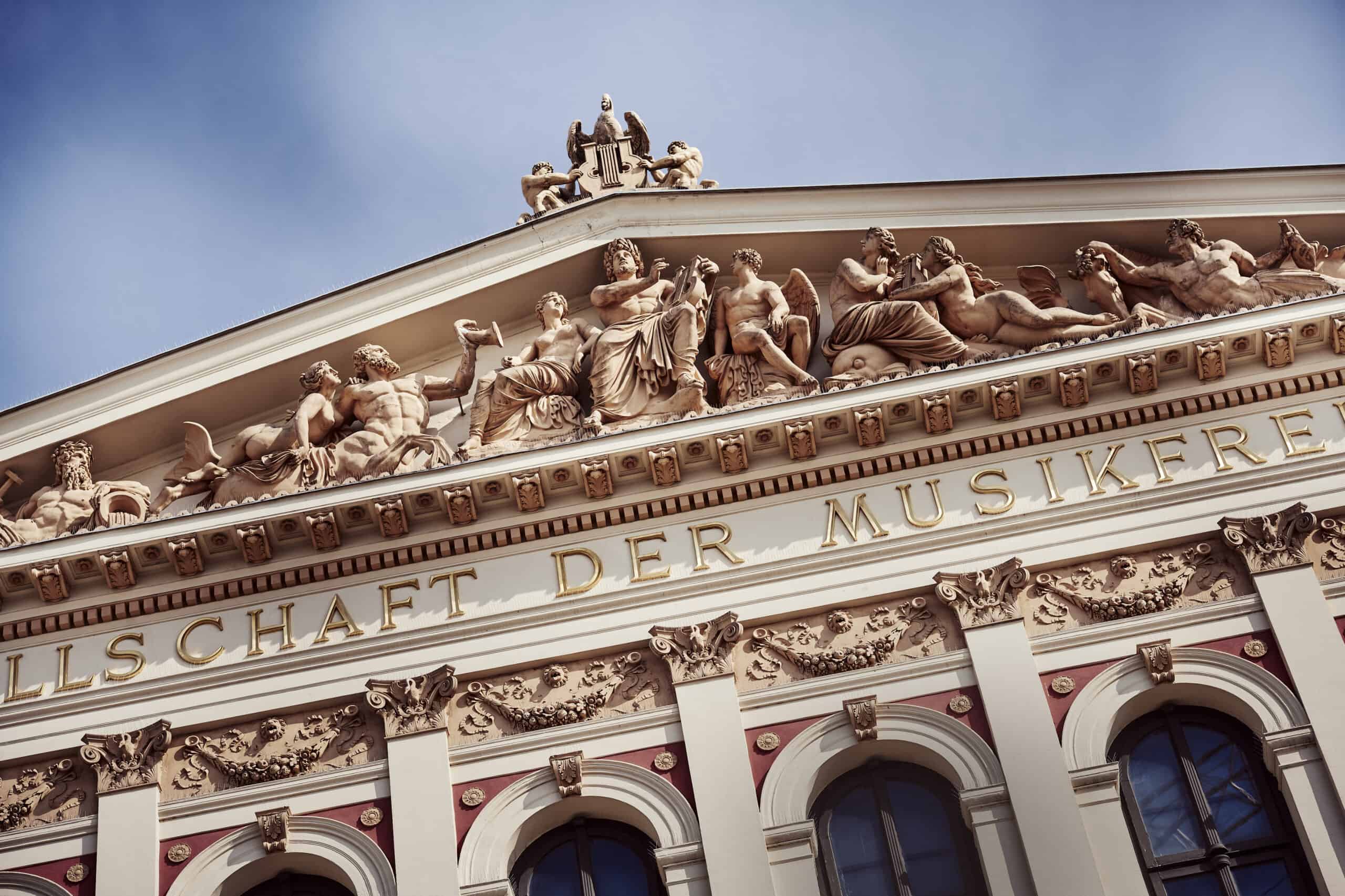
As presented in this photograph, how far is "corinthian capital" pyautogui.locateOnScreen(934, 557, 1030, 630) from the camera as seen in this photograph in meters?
15.9

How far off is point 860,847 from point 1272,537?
14.8 feet

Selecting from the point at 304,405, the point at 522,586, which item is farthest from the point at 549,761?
the point at 304,405

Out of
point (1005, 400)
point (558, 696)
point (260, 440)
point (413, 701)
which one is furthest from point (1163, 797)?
point (260, 440)

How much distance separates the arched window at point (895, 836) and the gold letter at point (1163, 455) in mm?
3548

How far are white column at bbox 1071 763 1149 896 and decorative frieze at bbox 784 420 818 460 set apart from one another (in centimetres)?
384

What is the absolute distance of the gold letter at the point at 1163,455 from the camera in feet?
54.9

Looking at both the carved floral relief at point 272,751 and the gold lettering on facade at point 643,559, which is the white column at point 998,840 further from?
the carved floral relief at point 272,751

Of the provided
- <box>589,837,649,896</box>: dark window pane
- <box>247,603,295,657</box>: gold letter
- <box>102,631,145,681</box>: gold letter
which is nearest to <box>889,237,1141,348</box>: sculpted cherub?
<box>589,837,649,896</box>: dark window pane

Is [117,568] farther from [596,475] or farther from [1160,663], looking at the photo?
[1160,663]

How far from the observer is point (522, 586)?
Result: 1675 centimetres

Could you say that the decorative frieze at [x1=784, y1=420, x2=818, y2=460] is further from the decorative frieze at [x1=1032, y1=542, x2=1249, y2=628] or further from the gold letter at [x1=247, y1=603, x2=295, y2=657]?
the gold letter at [x1=247, y1=603, x2=295, y2=657]

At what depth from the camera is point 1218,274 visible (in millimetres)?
17766

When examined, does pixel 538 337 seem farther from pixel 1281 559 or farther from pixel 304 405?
pixel 1281 559

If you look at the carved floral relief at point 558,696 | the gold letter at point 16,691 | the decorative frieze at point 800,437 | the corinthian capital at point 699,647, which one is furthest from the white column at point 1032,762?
the gold letter at point 16,691
